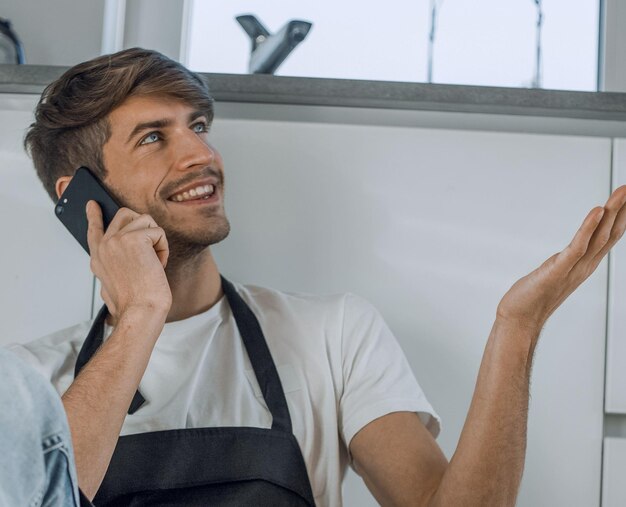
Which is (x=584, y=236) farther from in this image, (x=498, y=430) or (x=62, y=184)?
(x=62, y=184)

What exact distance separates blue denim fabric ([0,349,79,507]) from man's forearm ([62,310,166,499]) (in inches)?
17.8

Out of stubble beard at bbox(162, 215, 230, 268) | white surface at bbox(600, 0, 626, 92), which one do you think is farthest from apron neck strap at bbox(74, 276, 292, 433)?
white surface at bbox(600, 0, 626, 92)

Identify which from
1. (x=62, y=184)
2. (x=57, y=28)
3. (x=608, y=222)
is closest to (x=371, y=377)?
(x=608, y=222)

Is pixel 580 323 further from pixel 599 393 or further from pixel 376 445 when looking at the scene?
pixel 376 445

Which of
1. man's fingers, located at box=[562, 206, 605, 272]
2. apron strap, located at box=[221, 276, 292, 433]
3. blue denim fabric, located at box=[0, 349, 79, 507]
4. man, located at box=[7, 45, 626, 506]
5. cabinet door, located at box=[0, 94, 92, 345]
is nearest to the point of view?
blue denim fabric, located at box=[0, 349, 79, 507]

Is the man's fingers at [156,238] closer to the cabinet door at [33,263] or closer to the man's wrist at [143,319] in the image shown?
the man's wrist at [143,319]

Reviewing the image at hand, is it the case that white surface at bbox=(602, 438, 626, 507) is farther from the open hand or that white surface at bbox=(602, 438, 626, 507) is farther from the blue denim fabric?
the blue denim fabric

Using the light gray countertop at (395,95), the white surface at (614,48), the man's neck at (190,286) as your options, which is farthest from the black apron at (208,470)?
the white surface at (614,48)

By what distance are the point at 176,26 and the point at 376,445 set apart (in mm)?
1036

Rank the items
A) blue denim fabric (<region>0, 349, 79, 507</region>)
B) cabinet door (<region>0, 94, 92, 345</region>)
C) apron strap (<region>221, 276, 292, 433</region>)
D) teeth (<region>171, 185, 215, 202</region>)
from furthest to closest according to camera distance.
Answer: cabinet door (<region>0, 94, 92, 345</region>) < teeth (<region>171, 185, 215, 202</region>) < apron strap (<region>221, 276, 292, 433</region>) < blue denim fabric (<region>0, 349, 79, 507</region>)

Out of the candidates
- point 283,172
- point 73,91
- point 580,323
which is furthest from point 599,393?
point 73,91

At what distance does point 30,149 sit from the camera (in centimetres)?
171

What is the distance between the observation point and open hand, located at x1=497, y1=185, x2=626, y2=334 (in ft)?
3.70

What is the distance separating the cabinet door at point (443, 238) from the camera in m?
1.63
